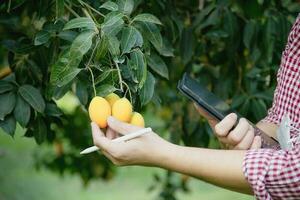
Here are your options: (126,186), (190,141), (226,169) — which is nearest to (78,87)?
(226,169)

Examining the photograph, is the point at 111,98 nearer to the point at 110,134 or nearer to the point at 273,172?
the point at 110,134

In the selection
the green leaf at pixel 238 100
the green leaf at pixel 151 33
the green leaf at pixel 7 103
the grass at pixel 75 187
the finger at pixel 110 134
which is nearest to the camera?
the finger at pixel 110 134

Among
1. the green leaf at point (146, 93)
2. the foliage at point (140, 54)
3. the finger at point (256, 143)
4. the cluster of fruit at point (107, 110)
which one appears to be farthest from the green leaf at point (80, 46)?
the finger at point (256, 143)

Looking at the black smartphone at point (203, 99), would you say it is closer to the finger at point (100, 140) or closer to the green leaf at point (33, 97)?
the finger at point (100, 140)

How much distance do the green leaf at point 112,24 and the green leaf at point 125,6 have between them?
88 mm

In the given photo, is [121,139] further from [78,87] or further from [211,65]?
[211,65]

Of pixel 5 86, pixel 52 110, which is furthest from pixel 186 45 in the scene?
pixel 5 86

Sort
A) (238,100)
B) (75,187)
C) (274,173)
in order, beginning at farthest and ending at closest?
(75,187) → (238,100) → (274,173)

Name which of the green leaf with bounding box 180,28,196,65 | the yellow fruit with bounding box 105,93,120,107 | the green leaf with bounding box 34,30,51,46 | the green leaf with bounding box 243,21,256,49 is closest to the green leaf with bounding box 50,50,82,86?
the yellow fruit with bounding box 105,93,120,107

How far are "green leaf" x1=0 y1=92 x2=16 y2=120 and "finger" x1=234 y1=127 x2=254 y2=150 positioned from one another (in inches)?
28.7

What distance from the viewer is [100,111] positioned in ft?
5.40

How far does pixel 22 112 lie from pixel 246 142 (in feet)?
2.45

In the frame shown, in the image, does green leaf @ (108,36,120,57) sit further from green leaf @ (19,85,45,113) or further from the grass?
the grass

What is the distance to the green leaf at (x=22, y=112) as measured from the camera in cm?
221
